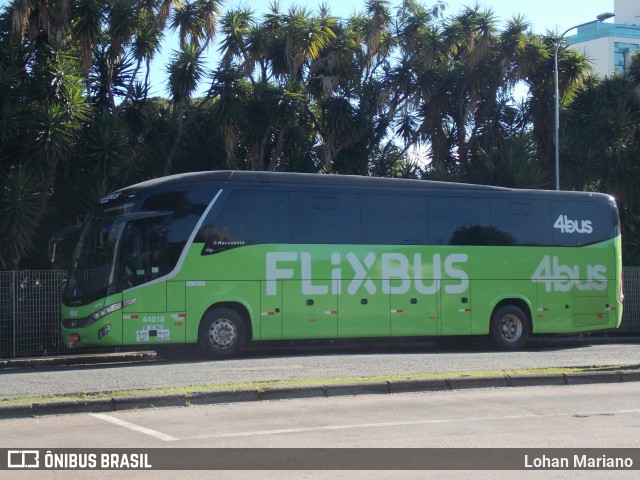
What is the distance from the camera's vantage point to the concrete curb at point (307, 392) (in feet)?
32.8

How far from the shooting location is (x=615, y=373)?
13.0 metres

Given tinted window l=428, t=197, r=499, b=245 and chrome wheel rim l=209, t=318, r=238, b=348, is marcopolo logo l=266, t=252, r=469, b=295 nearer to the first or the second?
tinted window l=428, t=197, r=499, b=245

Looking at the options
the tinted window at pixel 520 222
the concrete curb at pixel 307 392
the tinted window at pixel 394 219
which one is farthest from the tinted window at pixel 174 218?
the tinted window at pixel 520 222

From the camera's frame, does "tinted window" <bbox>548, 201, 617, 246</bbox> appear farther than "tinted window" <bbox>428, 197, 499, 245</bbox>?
Yes

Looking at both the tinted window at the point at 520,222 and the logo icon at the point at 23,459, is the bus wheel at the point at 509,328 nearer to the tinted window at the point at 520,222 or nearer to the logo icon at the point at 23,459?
the tinted window at the point at 520,222

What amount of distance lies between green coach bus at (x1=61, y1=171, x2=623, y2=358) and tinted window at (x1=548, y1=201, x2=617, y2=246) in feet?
0.11

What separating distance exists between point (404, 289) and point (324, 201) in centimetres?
281

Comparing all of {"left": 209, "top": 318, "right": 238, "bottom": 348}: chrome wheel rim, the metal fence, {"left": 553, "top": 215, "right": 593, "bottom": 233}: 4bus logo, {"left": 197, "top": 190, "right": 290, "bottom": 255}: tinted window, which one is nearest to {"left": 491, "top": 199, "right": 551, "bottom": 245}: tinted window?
{"left": 553, "top": 215, "right": 593, "bottom": 233}: 4bus logo

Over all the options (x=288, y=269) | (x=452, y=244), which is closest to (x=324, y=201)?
(x=288, y=269)

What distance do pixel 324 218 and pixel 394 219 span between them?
176 cm

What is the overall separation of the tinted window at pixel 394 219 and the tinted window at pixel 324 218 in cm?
25

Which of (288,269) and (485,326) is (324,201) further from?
(485,326)

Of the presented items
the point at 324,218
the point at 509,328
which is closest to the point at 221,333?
the point at 324,218

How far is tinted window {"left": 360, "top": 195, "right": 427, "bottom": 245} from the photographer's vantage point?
18.4 meters
